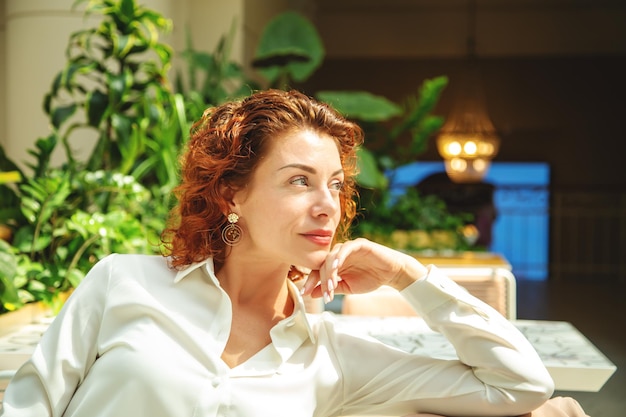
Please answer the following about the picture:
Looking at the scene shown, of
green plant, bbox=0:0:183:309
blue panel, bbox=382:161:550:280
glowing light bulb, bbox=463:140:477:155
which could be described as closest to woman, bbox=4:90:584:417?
green plant, bbox=0:0:183:309

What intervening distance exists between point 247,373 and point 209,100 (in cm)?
463

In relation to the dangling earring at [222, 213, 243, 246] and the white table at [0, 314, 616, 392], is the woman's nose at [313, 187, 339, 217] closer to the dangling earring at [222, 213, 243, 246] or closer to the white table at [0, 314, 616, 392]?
the dangling earring at [222, 213, 243, 246]

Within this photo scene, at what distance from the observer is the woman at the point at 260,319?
1470mm

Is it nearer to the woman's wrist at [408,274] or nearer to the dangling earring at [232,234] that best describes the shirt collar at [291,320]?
the dangling earring at [232,234]

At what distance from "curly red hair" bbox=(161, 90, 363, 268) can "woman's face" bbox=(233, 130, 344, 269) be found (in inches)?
1.0

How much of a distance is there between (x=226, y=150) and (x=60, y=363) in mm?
492

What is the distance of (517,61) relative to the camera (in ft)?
44.0

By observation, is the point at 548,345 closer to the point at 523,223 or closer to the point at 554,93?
the point at 523,223

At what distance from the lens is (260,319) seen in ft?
5.38

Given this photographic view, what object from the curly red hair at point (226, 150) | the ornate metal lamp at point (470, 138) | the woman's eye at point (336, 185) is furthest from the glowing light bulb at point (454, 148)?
the woman's eye at point (336, 185)

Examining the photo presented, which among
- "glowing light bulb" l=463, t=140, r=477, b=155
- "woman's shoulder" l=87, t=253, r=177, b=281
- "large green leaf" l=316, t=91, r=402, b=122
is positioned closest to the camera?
"woman's shoulder" l=87, t=253, r=177, b=281

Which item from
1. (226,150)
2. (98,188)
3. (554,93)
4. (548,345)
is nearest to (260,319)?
(226,150)

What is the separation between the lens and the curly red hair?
1.58 m

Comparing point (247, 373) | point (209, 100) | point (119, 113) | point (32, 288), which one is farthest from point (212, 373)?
point (209, 100)
